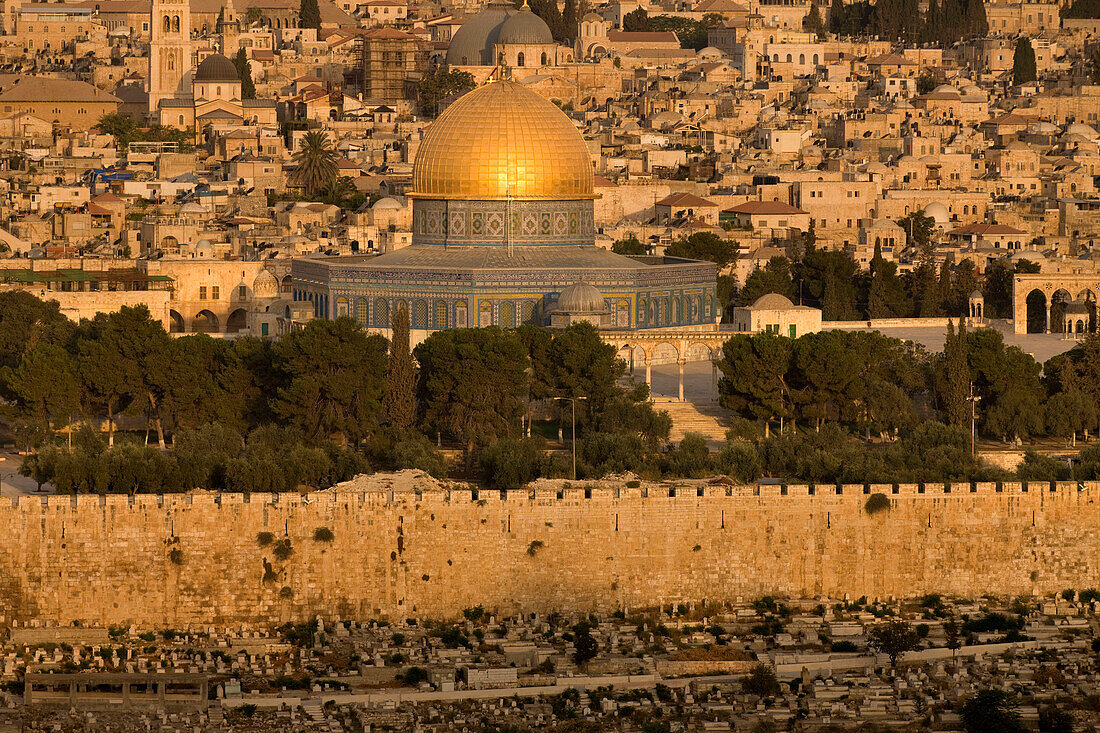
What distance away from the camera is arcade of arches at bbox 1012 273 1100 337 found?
56281 millimetres

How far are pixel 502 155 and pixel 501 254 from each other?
1.79 meters

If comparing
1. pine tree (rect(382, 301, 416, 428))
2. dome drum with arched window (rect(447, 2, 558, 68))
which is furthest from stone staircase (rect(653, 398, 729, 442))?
dome drum with arched window (rect(447, 2, 558, 68))

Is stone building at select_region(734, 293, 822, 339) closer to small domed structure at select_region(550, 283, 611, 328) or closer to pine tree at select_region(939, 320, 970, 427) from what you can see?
small domed structure at select_region(550, 283, 611, 328)

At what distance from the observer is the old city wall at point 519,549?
35469 mm

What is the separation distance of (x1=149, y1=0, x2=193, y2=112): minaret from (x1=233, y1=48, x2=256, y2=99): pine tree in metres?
1.70

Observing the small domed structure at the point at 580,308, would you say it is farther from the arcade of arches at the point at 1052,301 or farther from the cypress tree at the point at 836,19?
the cypress tree at the point at 836,19

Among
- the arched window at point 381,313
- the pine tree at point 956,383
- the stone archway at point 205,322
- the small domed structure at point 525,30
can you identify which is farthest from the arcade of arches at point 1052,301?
the small domed structure at point 525,30

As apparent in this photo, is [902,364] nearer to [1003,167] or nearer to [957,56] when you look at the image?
[1003,167]

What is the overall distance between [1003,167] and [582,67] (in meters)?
19.4

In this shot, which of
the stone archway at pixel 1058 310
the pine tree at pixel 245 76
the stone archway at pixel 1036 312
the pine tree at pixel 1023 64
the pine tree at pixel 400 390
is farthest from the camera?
the pine tree at pixel 1023 64

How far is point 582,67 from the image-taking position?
327 feet

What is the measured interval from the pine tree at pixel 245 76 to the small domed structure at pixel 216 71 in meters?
0.87

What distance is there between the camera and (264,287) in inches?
2328

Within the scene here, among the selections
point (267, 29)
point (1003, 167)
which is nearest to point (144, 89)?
point (267, 29)
